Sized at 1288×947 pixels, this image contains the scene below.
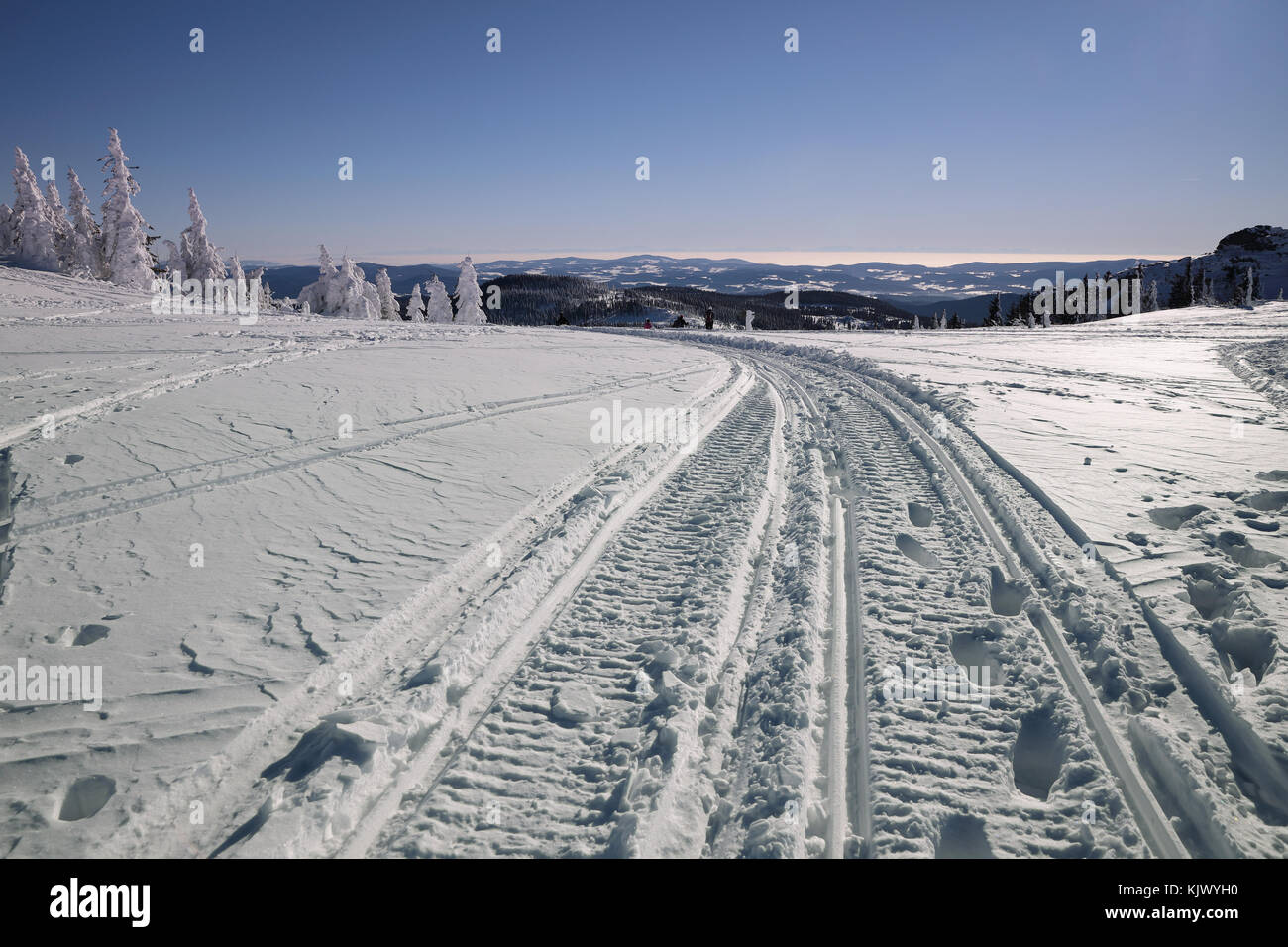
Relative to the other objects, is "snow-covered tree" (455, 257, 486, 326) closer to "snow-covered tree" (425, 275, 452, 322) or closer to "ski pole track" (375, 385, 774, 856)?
"snow-covered tree" (425, 275, 452, 322)

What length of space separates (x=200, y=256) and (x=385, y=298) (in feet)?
51.9

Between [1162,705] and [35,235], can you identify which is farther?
[35,235]

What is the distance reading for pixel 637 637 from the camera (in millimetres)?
4184

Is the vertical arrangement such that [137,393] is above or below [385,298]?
below

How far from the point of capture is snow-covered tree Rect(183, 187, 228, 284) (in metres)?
53.1

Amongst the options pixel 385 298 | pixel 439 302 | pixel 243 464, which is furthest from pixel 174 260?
pixel 243 464

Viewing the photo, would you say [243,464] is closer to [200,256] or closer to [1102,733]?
[1102,733]

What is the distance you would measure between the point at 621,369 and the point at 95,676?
1330cm

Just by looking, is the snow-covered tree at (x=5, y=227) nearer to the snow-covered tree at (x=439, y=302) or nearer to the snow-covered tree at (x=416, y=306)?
the snow-covered tree at (x=416, y=306)

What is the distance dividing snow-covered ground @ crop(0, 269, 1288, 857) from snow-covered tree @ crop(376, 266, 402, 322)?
5721 centimetres

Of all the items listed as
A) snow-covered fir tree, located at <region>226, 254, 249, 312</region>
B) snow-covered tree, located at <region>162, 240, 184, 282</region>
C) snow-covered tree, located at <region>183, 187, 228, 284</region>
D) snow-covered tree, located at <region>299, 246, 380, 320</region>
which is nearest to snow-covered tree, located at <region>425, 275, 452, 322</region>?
snow-covered tree, located at <region>299, 246, 380, 320</region>
